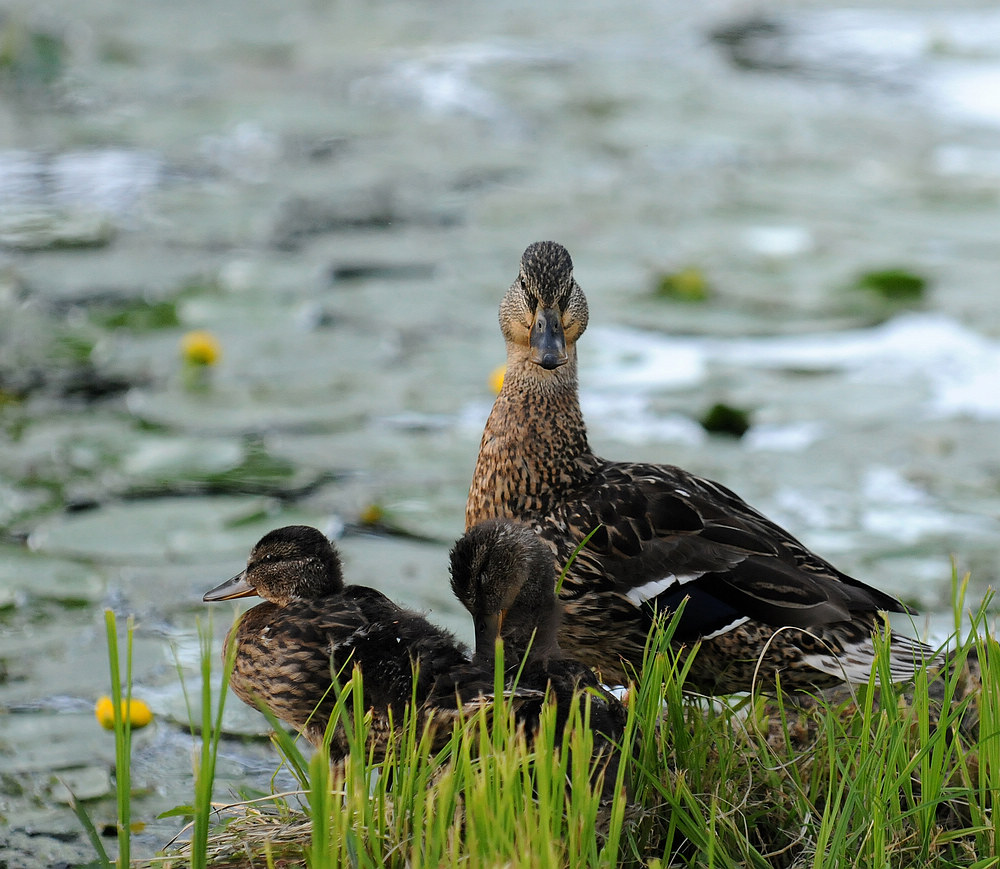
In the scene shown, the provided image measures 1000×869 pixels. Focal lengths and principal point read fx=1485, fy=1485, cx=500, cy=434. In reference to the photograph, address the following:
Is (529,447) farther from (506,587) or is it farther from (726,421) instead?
(726,421)

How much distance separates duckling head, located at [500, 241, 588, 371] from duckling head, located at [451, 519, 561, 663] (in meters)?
0.71

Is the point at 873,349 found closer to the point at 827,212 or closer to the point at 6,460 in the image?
the point at 827,212

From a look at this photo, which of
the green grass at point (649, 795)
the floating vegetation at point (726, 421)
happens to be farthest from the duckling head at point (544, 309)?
the floating vegetation at point (726, 421)

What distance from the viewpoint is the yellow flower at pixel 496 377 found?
16.8ft

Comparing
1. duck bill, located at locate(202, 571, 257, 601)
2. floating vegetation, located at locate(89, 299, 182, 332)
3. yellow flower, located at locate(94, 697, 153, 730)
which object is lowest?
yellow flower, located at locate(94, 697, 153, 730)

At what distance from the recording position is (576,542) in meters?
3.26

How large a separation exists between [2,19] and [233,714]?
6.93m

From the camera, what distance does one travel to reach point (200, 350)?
214 inches

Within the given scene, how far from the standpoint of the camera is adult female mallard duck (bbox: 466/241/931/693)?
312 centimetres

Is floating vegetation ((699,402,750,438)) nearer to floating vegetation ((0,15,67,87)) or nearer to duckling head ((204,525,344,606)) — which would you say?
duckling head ((204,525,344,606))

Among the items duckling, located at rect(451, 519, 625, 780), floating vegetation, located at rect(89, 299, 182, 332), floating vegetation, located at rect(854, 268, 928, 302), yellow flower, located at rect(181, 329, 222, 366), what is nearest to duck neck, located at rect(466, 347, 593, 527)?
duckling, located at rect(451, 519, 625, 780)

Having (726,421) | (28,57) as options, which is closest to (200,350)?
(726,421)

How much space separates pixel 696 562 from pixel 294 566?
2.82 ft

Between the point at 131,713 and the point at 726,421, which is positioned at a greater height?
the point at 726,421
